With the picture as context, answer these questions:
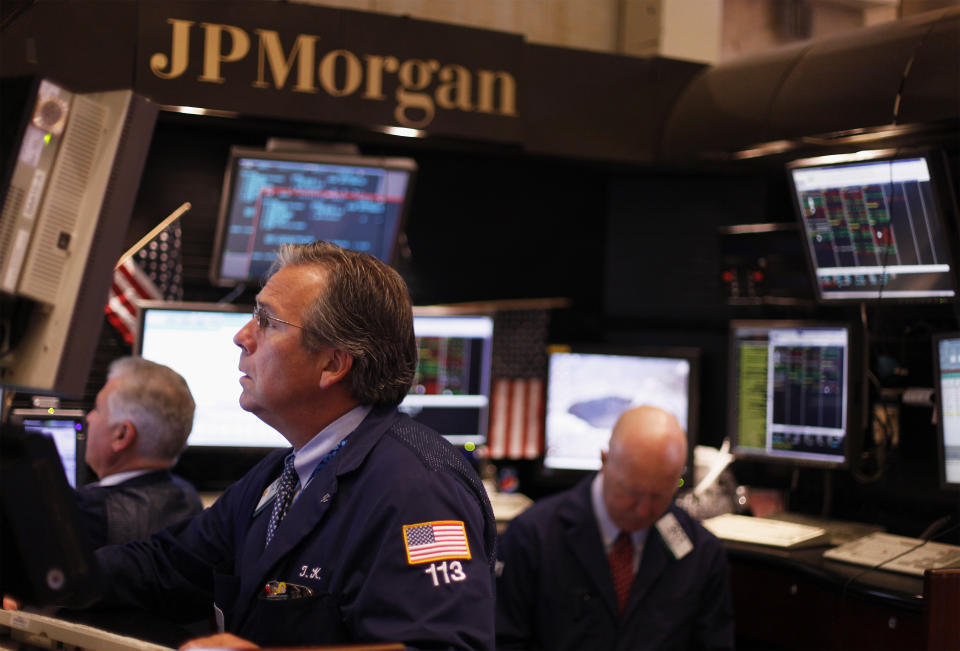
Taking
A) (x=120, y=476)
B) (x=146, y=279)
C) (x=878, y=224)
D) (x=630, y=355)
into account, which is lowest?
(x=120, y=476)

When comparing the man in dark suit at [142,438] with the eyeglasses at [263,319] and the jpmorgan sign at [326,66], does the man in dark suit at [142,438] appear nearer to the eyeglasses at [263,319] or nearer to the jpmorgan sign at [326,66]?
the eyeglasses at [263,319]

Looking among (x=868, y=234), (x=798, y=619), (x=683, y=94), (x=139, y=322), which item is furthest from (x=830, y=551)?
(x=139, y=322)

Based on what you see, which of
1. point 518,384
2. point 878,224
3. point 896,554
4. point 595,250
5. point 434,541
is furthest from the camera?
point 595,250

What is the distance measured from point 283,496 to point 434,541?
39 cm

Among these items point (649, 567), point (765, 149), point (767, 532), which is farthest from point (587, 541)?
point (765, 149)

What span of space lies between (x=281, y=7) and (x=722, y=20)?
260 centimetres

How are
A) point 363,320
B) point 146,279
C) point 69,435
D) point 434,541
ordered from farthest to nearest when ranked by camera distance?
point 146,279
point 69,435
point 363,320
point 434,541

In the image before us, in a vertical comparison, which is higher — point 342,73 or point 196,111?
point 342,73

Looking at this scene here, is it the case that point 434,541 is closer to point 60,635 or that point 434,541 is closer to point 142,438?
point 60,635

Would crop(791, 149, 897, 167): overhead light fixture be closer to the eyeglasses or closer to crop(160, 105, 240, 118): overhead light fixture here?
crop(160, 105, 240, 118): overhead light fixture

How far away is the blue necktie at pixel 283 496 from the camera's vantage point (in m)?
1.87

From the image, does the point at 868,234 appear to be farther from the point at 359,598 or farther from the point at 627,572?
the point at 359,598

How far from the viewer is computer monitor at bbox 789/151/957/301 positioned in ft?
10.7

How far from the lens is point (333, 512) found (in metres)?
Result: 1.77
